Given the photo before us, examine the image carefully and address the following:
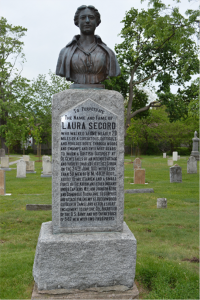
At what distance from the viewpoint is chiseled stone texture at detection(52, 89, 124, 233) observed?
4.26m

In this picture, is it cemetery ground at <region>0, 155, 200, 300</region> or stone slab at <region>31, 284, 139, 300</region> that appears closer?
stone slab at <region>31, 284, 139, 300</region>

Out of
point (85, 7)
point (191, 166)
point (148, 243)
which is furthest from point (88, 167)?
point (191, 166)

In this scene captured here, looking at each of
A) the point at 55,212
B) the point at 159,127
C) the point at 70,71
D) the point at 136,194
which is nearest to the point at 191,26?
the point at 136,194

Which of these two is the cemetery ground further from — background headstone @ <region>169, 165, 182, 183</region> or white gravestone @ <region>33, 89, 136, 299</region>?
background headstone @ <region>169, 165, 182, 183</region>

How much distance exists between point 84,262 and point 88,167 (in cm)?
132

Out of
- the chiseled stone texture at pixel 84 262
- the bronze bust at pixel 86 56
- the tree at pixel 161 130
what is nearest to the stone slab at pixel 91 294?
the chiseled stone texture at pixel 84 262

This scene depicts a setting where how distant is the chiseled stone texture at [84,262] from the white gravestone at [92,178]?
0.01m

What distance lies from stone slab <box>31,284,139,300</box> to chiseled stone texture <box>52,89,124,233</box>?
2.64 feet

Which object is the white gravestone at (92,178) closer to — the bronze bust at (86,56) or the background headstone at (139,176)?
the bronze bust at (86,56)

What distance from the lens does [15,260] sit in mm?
5145

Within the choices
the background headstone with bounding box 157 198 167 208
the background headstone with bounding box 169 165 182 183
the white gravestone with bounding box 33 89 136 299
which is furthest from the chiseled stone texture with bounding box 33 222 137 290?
the background headstone with bounding box 169 165 182 183

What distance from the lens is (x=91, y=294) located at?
399 centimetres

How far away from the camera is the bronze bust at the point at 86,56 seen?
4.48m

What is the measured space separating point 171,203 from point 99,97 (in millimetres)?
7464
